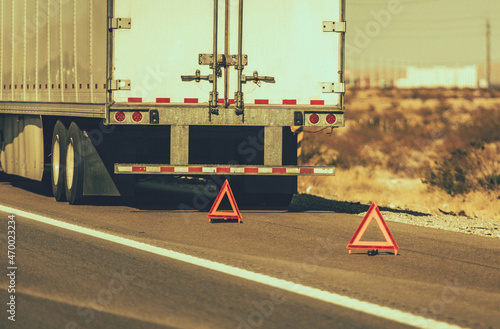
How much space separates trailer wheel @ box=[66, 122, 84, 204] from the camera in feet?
46.5

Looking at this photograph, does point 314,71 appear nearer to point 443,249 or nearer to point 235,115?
point 235,115

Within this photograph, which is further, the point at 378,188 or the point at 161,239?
the point at 378,188

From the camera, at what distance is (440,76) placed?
185500mm

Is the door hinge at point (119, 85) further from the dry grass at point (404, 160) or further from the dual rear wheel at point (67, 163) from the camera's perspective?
the dry grass at point (404, 160)

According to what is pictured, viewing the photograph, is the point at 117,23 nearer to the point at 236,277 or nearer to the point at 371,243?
the point at 371,243

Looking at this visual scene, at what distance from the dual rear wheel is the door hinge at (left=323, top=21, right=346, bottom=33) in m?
4.44

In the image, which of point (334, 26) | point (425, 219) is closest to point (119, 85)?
point (334, 26)

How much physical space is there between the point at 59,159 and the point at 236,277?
315 inches

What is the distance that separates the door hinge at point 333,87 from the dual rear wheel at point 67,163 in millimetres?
4167

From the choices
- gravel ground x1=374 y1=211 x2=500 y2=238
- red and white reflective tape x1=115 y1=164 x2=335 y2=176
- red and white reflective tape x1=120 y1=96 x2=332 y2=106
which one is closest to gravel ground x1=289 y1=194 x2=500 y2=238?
gravel ground x1=374 y1=211 x2=500 y2=238

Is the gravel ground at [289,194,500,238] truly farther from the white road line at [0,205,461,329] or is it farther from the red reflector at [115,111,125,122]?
the white road line at [0,205,461,329]

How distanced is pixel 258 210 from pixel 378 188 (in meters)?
10.1

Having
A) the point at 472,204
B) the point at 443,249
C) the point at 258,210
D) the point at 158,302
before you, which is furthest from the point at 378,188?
the point at 158,302

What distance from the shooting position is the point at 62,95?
49.1 feet
